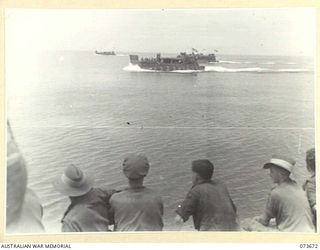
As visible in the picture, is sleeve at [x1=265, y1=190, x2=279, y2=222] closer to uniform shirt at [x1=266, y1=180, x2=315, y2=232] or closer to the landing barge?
uniform shirt at [x1=266, y1=180, x2=315, y2=232]

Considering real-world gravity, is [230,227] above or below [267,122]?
below

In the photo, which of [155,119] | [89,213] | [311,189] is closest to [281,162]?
[311,189]

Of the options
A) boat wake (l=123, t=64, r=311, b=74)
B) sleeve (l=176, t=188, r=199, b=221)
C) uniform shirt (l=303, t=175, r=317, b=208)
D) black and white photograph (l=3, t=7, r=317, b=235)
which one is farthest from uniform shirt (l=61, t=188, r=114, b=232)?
uniform shirt (l=303, t=175, r=317, b=208)

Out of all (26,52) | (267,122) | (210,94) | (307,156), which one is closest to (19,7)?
(26,52)

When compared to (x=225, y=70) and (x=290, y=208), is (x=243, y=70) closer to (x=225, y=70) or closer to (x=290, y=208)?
(x=225, y=70)

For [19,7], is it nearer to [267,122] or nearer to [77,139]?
[77,139]

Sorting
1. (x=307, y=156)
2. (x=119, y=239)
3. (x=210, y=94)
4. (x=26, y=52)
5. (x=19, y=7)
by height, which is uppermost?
(x=19, y=7)
